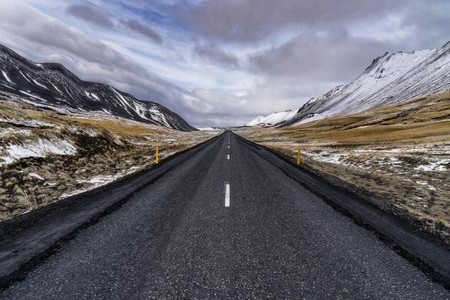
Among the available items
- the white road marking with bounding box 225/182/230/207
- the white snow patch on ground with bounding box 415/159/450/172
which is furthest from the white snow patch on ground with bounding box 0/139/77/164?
the white snow patch on ground with bounding box 415/159/450/172

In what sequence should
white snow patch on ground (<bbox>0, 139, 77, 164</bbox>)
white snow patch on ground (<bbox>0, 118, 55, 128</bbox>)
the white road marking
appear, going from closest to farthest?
the white road marking
white snow patch on ground (<bbox>0, 139, 77, 164</bbox>)
white snow patch on ground (<bbox>0, 118, 55, 128</bbox>)

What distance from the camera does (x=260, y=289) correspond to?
5.21 meters

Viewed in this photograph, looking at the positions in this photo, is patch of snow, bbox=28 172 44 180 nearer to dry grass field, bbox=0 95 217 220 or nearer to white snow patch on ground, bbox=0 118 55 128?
dry grass field, bbox=0 95 217 220

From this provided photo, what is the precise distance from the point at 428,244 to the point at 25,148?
18163 millimetres

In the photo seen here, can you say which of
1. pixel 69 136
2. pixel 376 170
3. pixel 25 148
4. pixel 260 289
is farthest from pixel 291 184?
pixel 69 136

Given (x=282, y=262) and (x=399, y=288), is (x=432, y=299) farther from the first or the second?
(x=282, y=262)

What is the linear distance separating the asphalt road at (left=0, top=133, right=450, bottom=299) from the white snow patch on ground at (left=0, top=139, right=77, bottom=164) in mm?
9487

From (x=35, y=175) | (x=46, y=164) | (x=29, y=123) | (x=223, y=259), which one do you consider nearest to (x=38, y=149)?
(x=46, y=164)

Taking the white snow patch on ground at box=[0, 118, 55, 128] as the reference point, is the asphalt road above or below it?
below

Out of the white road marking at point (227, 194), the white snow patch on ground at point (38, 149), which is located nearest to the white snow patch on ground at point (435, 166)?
the white road marking at point (227, 194)

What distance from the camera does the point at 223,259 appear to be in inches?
248

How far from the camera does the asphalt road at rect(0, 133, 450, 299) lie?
514 cm

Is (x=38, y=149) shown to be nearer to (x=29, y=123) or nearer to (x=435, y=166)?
(x=29, y=123)

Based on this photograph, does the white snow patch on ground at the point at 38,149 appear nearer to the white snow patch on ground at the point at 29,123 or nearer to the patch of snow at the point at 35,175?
the patch of snow at the point at 35,175
